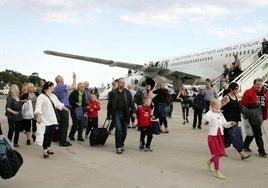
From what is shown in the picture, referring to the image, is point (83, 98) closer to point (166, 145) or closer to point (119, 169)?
point (166, 145)

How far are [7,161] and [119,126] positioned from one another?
4.08 m

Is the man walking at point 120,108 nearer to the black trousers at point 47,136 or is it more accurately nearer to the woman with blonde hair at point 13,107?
the black trousers at point 47,136

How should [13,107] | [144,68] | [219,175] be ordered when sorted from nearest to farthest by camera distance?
[219,175]
[13,107]
[144,68]

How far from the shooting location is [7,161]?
5477mm

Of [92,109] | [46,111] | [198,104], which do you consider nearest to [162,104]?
[198,104]

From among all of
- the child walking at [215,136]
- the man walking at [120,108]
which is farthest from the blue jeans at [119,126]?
the child walking at [215,136]

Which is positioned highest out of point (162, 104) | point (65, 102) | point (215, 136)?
point (65, 102)

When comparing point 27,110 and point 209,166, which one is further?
point 27,110

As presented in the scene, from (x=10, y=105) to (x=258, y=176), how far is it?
5.58 meters

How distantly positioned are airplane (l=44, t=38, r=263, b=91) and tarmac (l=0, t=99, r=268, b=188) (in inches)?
657

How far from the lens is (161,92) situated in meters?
13.1

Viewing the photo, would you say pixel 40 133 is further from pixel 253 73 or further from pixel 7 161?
pixel 253 73

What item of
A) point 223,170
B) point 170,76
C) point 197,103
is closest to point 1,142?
point 223,170

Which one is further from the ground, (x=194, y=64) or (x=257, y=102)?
(x=194, y=64)
